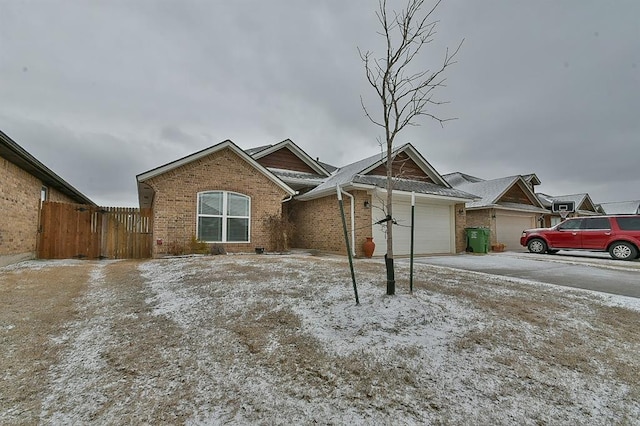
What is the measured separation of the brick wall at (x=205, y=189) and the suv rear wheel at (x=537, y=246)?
12249 millimetres

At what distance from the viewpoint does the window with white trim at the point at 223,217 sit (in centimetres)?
1059

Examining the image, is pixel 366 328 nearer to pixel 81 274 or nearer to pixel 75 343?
pixel 75 343

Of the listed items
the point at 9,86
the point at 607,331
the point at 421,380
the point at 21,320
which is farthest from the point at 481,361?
the point at 9,86

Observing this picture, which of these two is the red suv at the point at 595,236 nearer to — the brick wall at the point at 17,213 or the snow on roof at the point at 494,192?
the snow on roof at the point at 494,192

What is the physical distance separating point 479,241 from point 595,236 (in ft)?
14.0

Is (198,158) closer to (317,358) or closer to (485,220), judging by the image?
(317,358)

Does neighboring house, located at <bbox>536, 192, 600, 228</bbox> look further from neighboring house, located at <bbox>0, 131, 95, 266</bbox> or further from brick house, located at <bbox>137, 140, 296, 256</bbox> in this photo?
neighboring house, located at <bbox>0, 131, 95, 266</bbox>

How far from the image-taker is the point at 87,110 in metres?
11.9

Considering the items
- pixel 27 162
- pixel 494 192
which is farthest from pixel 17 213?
pixel 494 192

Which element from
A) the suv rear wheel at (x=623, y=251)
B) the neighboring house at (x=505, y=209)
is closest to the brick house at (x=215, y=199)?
the neighboring house at (x=505, y=209)

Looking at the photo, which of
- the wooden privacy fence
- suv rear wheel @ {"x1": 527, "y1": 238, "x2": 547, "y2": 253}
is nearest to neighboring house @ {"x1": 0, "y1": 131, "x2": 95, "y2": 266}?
the wooden privacy fence

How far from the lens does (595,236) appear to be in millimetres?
12094

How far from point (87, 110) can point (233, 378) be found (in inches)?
558

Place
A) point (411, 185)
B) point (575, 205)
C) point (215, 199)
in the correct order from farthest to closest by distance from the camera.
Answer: point (575, 205) < point (411, 185) < point (215, 199)
